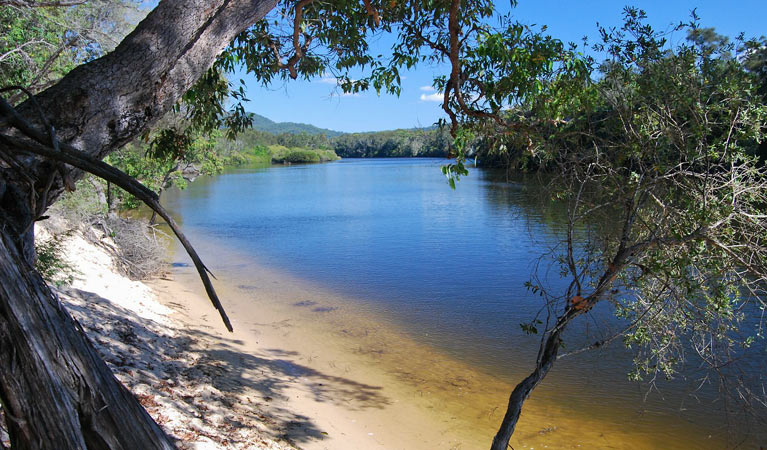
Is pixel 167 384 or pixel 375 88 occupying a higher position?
pixel 375 88

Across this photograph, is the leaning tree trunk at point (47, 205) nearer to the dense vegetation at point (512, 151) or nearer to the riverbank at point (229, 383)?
the dense vegetation at point (512, 151)

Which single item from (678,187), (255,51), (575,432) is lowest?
(575,432)

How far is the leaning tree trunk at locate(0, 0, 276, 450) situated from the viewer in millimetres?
1196

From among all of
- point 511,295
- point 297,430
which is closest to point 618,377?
point 511,295

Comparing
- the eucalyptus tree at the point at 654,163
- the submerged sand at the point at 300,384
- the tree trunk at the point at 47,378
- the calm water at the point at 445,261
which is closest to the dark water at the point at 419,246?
the calm water at the point at 445,261

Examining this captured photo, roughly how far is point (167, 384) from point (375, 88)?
3405 millimetres

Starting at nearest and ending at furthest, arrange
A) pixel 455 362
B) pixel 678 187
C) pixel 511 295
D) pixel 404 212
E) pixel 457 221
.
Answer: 1. pixel 678 187
2. pixel 455 362
3. pixel 511 295
4. pixel 457 221
5. pixel 404 212

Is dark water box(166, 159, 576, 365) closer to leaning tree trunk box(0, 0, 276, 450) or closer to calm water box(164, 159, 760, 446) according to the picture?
calm water box(164, 159, 760, 446)

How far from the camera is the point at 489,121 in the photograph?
4.97m

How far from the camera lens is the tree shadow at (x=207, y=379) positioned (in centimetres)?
423

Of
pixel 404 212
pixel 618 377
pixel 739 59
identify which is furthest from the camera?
pixel 404 212

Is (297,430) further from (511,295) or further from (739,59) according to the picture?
(511,295)

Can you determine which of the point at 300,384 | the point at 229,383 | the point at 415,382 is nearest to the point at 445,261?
the point at 415,382

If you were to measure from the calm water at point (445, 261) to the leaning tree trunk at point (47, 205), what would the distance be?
2.75 metres
